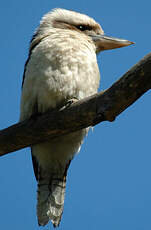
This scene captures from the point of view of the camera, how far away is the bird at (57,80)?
328 cm

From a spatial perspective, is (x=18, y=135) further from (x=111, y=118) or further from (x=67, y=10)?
(x=67, y=10)

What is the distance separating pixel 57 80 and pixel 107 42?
1027 millimetres

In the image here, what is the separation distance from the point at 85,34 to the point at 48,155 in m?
1.31

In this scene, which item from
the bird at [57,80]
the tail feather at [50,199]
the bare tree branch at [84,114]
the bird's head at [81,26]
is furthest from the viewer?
the bird's head at [81,26]

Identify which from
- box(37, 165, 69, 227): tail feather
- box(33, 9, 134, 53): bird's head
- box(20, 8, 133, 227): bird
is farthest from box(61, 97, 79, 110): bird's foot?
box(33, 9, 134, 53): bird's head

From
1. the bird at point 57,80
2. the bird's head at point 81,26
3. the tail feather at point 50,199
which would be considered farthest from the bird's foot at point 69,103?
the bird's head at point 81,26

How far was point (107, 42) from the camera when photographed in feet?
13.3

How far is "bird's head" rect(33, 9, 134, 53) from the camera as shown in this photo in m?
3.99

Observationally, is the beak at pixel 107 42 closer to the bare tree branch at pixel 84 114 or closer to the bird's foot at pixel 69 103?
the bird's foot at pixel 69 103

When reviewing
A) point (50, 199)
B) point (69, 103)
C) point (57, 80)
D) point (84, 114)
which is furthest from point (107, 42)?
point (50, 199)

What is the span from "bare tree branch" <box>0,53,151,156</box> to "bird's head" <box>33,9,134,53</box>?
1177mm

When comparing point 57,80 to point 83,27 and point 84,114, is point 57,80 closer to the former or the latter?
point 84,114

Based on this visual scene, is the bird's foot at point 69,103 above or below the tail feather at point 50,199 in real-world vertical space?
above

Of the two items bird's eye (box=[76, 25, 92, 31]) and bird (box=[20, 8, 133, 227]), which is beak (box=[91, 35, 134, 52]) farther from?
bird's eye (box=[76, 25, 92, 31])
